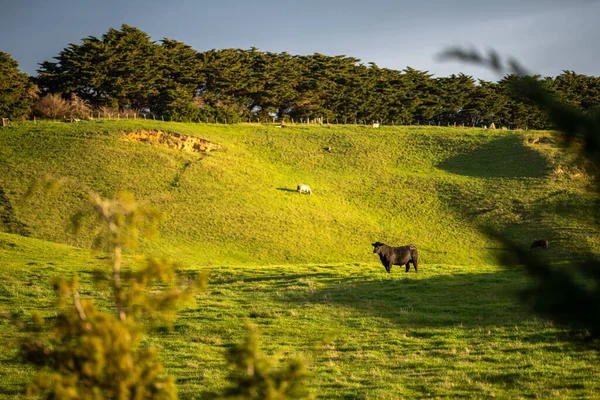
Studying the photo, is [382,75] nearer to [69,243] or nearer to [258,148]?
[258,148]

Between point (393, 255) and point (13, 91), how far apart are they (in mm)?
60587

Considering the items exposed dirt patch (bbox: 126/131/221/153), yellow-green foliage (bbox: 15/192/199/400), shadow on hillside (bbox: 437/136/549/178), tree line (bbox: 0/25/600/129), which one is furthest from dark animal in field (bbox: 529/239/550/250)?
tree line (bbox: 0/25/600/129)

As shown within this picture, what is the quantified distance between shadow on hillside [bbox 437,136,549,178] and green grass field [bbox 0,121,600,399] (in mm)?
332

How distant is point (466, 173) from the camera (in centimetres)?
6625

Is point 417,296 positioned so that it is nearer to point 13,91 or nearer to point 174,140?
point 174,140

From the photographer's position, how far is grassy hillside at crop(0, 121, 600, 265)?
145 ft

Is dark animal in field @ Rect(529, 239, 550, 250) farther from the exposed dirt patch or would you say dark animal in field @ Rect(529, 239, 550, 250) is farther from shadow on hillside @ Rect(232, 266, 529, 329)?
the exposed dirt patch

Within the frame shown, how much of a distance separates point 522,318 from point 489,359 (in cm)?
A: 452

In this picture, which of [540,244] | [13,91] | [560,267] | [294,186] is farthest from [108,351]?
[13,91]

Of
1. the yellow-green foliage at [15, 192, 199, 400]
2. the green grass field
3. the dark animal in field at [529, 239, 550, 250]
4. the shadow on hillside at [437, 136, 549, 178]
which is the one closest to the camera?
the yellow-green foliage at [15, 192, 199, 400]

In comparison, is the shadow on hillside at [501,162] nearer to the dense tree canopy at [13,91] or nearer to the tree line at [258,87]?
the tree line at [258,87]

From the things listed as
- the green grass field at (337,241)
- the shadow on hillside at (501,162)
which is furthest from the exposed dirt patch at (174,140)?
the shadow on hillside at (501,162)

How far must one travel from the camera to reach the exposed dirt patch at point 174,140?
6456 centimetres

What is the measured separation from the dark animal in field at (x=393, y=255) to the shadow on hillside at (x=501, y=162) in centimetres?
3915
